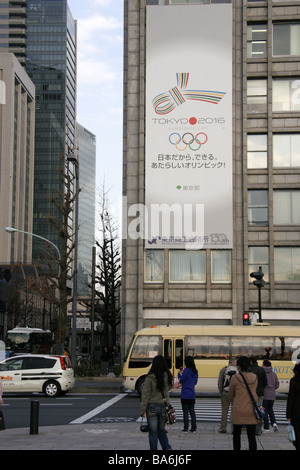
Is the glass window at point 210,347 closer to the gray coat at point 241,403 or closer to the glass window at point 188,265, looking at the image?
the glass window at point 188,265

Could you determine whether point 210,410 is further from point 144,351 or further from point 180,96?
point 180,96

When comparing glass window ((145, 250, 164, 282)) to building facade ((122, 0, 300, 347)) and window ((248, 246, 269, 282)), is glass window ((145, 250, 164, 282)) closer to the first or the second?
building facade ((122, 0, 300, 347))

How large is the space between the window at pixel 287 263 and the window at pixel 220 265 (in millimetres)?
2929

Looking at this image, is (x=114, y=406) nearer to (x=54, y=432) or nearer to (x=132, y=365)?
(x=132, y=365)

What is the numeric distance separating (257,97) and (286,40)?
13.6ft

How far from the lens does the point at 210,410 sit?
22031 mm

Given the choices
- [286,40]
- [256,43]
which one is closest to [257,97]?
[256,43]

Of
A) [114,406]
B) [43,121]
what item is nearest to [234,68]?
[114,406]

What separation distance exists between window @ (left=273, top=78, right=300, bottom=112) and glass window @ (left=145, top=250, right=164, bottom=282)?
11.8 metres

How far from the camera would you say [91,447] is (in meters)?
13.2

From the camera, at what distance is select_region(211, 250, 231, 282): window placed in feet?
142

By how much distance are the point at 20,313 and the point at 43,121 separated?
105m

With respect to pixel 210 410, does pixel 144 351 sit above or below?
above

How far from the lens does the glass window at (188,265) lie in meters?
43.5
